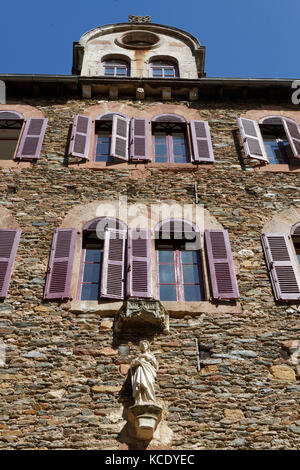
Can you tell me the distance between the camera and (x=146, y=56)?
1480cm

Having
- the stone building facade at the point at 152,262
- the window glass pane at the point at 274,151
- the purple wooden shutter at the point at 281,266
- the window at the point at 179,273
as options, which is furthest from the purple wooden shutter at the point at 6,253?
the window glass pane at the point at 274,151

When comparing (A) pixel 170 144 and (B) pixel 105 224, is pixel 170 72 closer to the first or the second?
(A) pixel 170 144

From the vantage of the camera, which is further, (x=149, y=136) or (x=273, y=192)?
(x=149, y=136)

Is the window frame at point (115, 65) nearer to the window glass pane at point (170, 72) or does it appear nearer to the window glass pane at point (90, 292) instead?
the window glass pane at point (170, 72)

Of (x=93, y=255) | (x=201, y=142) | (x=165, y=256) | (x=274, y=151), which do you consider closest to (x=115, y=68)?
(x=201, y=142)

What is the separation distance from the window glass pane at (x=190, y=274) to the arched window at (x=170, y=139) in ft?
10.2

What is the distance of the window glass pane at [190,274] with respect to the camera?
870 centimetres

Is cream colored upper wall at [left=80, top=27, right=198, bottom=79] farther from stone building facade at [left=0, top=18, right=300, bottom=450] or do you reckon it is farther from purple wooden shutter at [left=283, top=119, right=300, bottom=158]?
purple wooden shutter at [left=283, top=119, right=300, bottom=158]

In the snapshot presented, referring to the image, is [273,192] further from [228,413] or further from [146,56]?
[146,56]

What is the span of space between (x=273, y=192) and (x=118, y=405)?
546 centimetres

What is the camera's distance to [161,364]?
7395mm

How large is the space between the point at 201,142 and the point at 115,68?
443 cm
